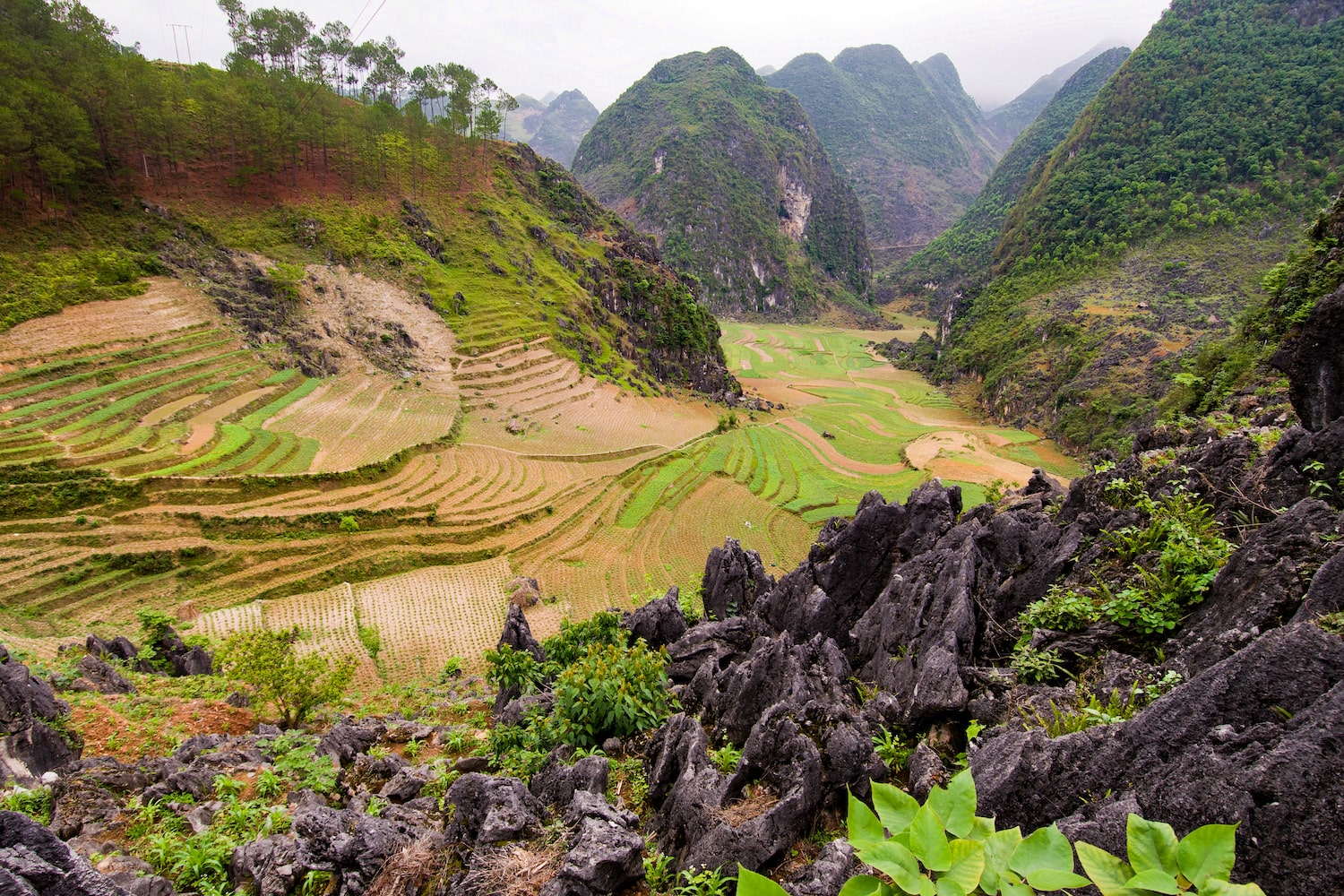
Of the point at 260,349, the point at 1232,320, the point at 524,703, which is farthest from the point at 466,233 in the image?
the point at 1232,320

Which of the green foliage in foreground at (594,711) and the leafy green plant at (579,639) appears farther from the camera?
the leafy green plant at (579,639)

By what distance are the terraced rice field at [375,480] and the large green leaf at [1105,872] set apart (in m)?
23.4

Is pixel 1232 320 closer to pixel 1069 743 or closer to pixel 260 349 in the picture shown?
pixel 1069 743

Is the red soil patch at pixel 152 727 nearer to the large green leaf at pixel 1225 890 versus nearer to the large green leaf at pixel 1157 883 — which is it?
the large green leaf at pixel 1157 883

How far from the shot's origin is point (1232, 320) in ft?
175

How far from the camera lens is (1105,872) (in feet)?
7.25

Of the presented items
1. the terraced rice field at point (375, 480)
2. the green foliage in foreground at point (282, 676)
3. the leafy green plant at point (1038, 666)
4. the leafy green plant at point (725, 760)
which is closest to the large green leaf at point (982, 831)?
the leafy green plant at point (725, 760)

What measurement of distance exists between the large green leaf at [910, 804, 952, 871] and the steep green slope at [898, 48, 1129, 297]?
146116mm

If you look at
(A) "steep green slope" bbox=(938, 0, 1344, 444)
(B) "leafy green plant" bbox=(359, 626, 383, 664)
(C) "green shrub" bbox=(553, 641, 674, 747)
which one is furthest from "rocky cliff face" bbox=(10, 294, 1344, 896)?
(A) "steep green slope" bbox=(938, 0, 1344, 444)

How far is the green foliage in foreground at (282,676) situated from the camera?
14.2 meters

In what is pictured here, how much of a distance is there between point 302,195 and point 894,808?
67.6 m

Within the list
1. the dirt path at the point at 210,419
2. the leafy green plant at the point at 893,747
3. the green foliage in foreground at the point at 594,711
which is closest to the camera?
the leafy green plant at the point at 893,747

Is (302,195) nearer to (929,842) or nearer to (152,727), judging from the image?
(152,727)

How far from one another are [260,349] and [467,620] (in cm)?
2953
